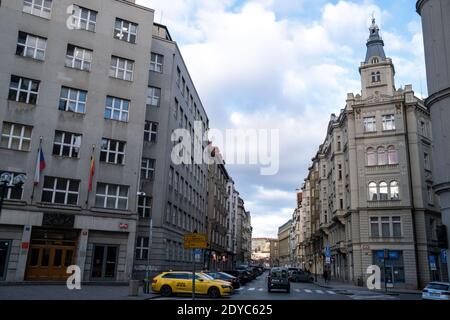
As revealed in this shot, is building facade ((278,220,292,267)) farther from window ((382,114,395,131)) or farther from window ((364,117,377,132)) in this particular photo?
window ((382,114,395,131))

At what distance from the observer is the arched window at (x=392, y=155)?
46.0 metres

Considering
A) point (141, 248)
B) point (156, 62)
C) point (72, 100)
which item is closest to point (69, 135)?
point (72, 100)

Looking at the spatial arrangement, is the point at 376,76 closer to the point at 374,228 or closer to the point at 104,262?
the point at 374,228

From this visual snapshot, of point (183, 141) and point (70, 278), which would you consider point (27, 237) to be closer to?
point (70, 278)

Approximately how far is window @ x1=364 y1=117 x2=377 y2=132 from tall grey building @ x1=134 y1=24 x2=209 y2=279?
22044 mm

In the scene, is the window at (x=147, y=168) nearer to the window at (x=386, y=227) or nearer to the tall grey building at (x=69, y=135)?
the tall grey building at (x=69, y=135)

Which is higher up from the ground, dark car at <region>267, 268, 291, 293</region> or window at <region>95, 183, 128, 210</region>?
window at <region>95, 183, 128, 210</region>

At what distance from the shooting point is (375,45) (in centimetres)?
5216

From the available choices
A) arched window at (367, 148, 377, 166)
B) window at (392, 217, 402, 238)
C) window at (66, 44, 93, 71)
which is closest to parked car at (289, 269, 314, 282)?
window at (392, 217, 402, 238)

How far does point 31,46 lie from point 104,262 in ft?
60.3

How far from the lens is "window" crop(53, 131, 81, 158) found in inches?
1241
